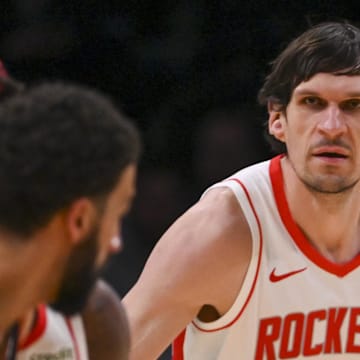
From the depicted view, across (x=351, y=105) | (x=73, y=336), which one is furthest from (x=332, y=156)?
(x=73, y=336)

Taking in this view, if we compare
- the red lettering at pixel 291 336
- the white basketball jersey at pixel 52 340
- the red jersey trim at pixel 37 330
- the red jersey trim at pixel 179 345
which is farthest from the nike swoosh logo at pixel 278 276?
the red jersey trim at pixel 37 330

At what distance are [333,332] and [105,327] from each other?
120 centimetres

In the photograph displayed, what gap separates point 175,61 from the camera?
6488 millimetres

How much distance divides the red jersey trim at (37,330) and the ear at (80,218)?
17.8 inches

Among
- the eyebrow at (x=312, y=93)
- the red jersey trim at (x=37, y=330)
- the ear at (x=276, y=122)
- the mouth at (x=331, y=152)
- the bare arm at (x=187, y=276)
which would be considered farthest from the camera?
the ear at (x=276, y=122)

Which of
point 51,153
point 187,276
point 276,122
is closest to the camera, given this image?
point 51,153

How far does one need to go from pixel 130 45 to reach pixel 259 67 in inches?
29.6

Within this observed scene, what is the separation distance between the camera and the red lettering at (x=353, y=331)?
3865 mm

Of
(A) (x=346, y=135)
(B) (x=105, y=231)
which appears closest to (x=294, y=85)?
(A) (x=346, y=135)

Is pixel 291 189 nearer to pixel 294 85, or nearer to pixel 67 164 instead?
pixel 294 85

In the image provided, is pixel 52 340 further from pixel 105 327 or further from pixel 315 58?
pixel 315 58

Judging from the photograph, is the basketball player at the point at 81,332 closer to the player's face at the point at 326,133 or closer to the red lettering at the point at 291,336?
the red lettering at the point at 291,336

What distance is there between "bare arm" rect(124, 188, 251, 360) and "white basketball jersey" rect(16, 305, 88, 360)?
0.80 m

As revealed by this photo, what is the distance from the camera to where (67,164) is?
7.55 ft
